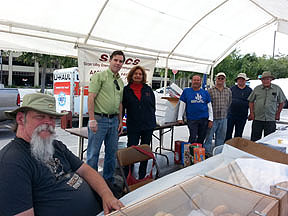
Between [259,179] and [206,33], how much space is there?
476cm

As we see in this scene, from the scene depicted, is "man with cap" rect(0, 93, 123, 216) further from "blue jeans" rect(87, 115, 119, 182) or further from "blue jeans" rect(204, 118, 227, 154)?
"blue jeans" rect(204, 118, 227, 154)

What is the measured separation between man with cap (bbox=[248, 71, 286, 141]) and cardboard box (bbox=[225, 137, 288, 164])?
257 centimetres

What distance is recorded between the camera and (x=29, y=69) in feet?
116

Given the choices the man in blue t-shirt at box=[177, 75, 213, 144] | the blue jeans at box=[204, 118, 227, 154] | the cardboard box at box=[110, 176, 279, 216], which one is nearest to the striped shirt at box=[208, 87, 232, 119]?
the blue jeans at box=[204, 118, 227, 154]

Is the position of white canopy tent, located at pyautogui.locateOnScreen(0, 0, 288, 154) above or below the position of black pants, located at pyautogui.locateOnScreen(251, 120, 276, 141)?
above

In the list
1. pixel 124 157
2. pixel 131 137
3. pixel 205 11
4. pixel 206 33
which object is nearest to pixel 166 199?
pixel 124 157

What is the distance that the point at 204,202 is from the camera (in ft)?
4.61

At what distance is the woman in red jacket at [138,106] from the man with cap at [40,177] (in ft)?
5.29

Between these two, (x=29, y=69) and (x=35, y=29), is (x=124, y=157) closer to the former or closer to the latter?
(x=35, y=29)

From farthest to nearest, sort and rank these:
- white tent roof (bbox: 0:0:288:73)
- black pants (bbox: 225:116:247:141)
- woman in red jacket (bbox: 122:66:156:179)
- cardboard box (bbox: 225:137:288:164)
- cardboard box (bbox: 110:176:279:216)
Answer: black pants (bbox: 225:116:247:141) < white tent roof (bbox: 0:0:288:73) < woman in red jacket (bbox: 122:66:156:179) < cardboard box (bbox: 225:137:288:164) < cardboard box (bbox: 110:176:279:216)

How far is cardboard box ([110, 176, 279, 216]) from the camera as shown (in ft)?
4.17

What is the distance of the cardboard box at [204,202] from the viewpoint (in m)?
1.27

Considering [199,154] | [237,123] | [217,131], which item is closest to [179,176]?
[199,154]

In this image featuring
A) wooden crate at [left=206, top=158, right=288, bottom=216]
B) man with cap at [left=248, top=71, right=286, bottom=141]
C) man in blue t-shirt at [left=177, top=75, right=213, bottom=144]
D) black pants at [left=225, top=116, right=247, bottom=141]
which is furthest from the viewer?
black pants at [left=225, top=116, right=247, bottom=141]
